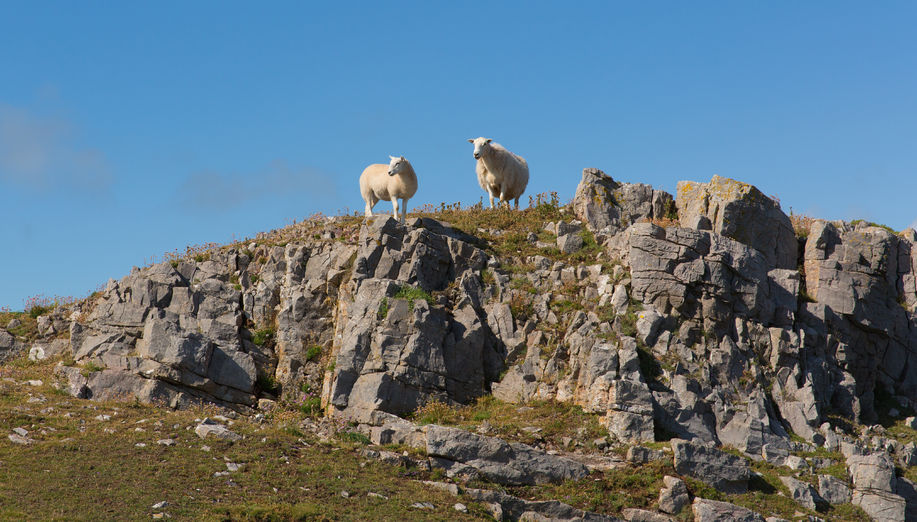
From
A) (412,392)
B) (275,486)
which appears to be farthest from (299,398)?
(275,486)

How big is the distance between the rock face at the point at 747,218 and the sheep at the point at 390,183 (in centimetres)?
1224

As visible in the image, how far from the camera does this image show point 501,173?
40.4 m

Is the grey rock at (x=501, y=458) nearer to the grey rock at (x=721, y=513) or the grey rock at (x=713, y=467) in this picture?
the grey rock at (x=713, y=467)

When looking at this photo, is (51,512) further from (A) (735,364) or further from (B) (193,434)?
(A) (735,364)

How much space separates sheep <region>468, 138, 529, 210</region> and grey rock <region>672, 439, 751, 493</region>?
59.9 ft

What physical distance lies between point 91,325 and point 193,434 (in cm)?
1147

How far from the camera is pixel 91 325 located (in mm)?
33938

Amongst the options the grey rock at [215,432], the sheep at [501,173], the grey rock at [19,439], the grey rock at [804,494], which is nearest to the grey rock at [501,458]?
the grey rock at [215,432]

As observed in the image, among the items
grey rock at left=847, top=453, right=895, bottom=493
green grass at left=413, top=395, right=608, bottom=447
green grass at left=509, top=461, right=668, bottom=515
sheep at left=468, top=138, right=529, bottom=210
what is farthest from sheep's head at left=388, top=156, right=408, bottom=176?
grey rock at left=847, top=453, right=895, bottom=493

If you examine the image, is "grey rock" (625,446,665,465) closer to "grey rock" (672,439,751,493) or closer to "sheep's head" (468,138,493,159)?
"grey rock" (672,439,751,493)

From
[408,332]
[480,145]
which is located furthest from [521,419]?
[480,145]

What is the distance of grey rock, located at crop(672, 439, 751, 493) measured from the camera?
2450 centimetres

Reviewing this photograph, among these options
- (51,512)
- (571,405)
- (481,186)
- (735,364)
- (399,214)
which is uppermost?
(481,186)

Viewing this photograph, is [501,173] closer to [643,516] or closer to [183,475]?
[643,516]
